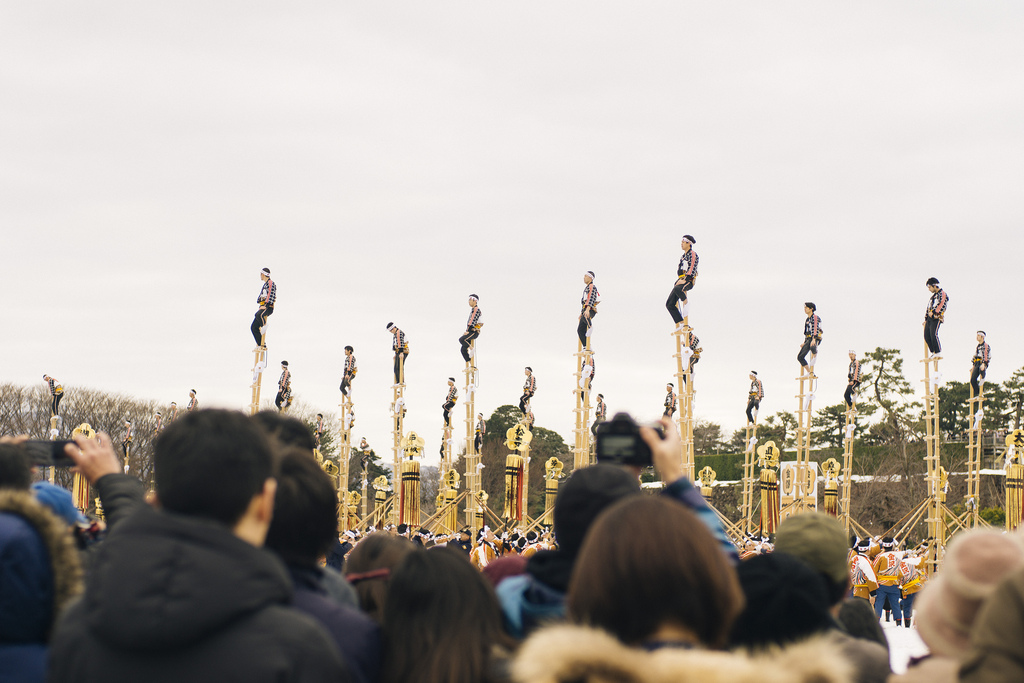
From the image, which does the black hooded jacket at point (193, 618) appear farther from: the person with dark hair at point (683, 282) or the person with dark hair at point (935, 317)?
the person with dark hair at point (935, 317)

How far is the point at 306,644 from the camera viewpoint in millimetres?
2166

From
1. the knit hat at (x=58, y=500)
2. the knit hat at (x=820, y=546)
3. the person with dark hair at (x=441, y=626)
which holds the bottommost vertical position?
the person with dark hair at (x=441, y=626)

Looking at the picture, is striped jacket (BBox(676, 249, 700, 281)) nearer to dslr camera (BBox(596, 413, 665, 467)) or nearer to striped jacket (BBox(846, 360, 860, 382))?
striped jacket (BBox(846, 360, 860, 382))

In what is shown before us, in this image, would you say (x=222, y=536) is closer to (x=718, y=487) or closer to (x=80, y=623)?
(x=80, y=623)

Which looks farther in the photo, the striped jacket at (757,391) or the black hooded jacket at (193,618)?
the striped jacket at (757,391)

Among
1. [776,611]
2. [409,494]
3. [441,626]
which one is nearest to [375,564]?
[441,626]

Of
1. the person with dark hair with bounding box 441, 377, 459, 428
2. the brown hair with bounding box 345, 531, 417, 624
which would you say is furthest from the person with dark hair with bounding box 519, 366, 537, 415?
the brown hair with bounding box 345, 531, 417, 624

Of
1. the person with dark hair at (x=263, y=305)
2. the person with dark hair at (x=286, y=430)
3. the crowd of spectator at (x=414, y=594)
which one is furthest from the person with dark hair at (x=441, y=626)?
the person with dark hair at (x=263, y=305)

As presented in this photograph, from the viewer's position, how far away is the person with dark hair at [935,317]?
24844 mm

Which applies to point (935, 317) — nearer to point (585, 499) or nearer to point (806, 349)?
Result: point (806, 349)

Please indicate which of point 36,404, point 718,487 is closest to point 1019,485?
point 718,487

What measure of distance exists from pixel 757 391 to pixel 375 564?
2802 centimetres

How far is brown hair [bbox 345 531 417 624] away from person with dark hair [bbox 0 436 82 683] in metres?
1.07

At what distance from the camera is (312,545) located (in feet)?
9.59
